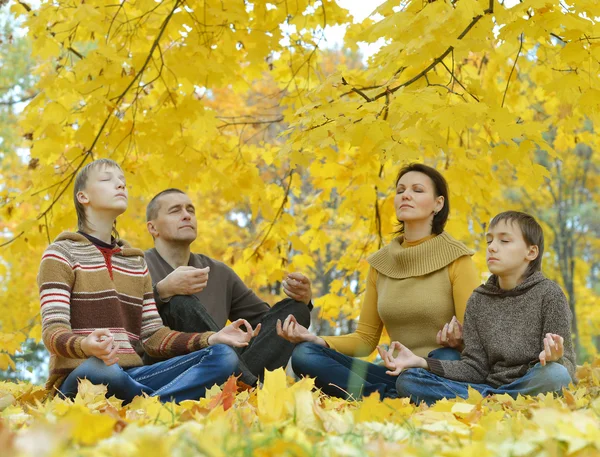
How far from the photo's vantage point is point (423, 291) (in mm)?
3551

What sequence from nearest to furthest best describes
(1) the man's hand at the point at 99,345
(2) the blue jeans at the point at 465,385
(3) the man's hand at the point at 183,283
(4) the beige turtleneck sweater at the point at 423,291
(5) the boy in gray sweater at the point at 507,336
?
(1) the man's hand at the point at 99,345, (2) the blue jeans at the point at 465,385, (5) the boy in gray sweater at the point at 507,336, (3) the man's hand at the point at 183,283, (4) the beige turtleneck sweater at the point at 423,291

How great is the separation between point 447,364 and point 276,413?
4.57ft

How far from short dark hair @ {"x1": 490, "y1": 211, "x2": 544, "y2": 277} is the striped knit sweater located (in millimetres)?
1435

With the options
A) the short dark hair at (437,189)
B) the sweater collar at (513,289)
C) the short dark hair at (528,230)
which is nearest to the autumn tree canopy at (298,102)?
the short dark hair at (437,189)

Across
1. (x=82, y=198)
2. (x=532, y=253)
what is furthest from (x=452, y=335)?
(x=82, y=198)

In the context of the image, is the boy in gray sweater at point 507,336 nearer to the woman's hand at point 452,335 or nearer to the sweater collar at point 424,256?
the woman's hand at point 452,335

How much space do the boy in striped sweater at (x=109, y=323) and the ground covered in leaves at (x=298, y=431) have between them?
503mm

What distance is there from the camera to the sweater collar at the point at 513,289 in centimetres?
303

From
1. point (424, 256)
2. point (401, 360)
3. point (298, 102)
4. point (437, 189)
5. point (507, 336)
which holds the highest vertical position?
point (298, 102)

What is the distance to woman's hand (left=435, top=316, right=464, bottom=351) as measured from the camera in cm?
335

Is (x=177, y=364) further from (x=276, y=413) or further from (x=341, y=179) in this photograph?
(x=341, y=179)

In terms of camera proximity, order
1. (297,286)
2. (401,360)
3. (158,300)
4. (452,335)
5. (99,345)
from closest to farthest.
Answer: (99,345) → (401,360) → (452,335) → (158,300) → (297,286)

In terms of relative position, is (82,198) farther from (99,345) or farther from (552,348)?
(552,348)

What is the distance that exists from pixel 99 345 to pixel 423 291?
1635 millimetres
